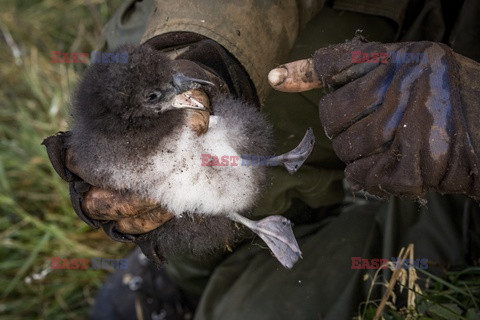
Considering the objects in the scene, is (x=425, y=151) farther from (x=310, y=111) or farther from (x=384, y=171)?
(x=310, y=111)

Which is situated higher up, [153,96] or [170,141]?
[153,96]

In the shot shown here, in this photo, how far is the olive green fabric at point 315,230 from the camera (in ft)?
6.95

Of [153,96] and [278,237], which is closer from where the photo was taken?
[153,96]

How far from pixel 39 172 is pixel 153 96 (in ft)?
7.10

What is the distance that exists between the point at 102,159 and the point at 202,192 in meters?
0.34

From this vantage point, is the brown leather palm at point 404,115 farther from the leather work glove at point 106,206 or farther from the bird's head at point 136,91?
the leather work glove at point 106,206

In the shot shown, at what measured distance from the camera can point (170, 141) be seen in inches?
68.3

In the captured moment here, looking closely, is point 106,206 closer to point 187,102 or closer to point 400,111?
point 187,102

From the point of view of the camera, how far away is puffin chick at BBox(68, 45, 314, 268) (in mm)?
1675

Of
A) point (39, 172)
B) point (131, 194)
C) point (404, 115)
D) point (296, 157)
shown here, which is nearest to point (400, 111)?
point (404, 115)

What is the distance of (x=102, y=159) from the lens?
1711 mm

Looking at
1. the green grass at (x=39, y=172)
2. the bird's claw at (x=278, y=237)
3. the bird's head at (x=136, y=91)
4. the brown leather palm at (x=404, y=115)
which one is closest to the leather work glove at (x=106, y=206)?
the bird's head at (x=136, y=91)

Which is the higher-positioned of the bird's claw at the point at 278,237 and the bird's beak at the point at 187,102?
the bird's beak at the point at 187,102

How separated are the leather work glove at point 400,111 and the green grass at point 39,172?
2166 mm
